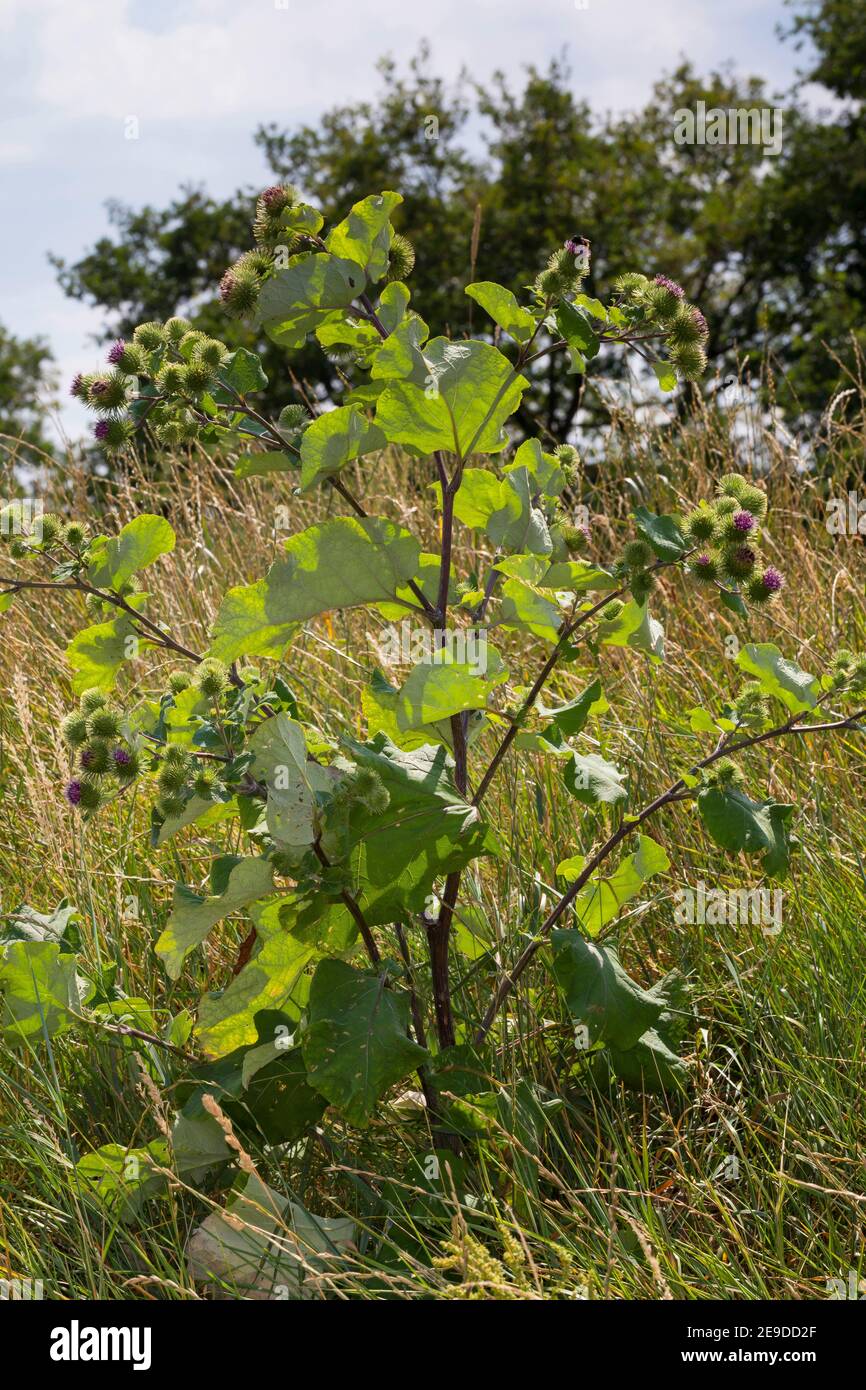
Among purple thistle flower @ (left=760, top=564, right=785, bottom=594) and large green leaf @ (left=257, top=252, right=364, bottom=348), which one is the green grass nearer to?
purple thistle flower @ (left=760, top=564, right=785, bottom=594)

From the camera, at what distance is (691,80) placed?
14.6 m

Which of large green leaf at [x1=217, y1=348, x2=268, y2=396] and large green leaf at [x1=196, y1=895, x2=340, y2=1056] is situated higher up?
large green leaf at [x1=217, y1=348, x2=268, y2=396]

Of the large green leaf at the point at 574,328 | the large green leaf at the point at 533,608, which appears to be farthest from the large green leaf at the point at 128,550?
the large green leaf at the point at 574,328

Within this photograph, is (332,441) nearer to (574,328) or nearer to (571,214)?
(574,328)

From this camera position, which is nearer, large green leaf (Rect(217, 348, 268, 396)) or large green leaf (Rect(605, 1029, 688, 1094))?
large green leaf (Rect(217, 348, 268, 396))

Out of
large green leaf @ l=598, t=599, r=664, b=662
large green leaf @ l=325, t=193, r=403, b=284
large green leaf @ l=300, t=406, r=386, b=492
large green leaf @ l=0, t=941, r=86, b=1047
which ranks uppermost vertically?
large green leaf @ l=325, t=193, r=403, b=284

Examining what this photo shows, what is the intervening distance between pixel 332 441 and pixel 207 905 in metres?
0.73

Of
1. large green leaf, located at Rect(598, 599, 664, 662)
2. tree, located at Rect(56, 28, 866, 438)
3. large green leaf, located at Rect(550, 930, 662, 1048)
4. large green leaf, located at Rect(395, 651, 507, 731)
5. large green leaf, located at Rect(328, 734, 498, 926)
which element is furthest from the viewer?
tree, located at Rect(56, 28, 866, 438)

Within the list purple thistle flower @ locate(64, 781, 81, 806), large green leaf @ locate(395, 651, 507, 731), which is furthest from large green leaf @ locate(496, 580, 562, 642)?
purple thistle flower @ locate(64, 781, 81, 806)

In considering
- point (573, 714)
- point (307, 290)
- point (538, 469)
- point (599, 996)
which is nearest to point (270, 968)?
point (599, 996)

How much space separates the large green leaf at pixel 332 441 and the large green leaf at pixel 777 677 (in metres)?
0.66

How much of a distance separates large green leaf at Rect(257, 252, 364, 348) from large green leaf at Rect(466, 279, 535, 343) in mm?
191

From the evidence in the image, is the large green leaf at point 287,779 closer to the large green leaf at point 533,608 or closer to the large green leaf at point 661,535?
the large green leaf at point 533,608

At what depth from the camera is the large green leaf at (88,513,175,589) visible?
1852 millimetres
